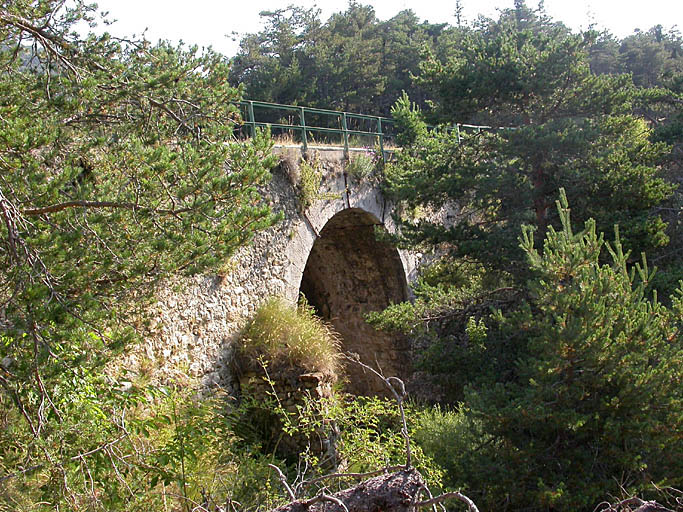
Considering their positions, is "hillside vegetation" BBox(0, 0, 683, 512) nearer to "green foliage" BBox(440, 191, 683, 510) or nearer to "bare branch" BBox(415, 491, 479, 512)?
"green foliage" BBox(440, 191, 683, 510)

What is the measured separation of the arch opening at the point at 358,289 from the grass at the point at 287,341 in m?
3.50

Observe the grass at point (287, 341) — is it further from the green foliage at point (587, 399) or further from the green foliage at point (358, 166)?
the green foliage at point (358, 166)

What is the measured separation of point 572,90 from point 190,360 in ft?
16.1

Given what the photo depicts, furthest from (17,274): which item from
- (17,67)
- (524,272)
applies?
(524,272)

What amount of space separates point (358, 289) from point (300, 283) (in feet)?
7.87

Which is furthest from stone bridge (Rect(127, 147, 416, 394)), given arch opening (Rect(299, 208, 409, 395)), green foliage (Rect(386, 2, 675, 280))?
green foliage (Rect(386, 2, 675, 280))

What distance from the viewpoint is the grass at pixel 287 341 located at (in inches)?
255

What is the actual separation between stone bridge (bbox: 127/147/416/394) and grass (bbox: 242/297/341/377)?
0.21 meters

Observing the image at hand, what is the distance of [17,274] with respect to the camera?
3029mm

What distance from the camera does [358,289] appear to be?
10977 millimetres

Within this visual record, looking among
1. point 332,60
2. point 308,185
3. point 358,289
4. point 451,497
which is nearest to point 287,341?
point 308,185

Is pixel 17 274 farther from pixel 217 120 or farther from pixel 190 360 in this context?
pixel 190 360

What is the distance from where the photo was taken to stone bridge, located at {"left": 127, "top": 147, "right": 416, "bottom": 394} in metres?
6.25

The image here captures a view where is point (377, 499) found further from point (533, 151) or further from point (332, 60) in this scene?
point (332, 60)
